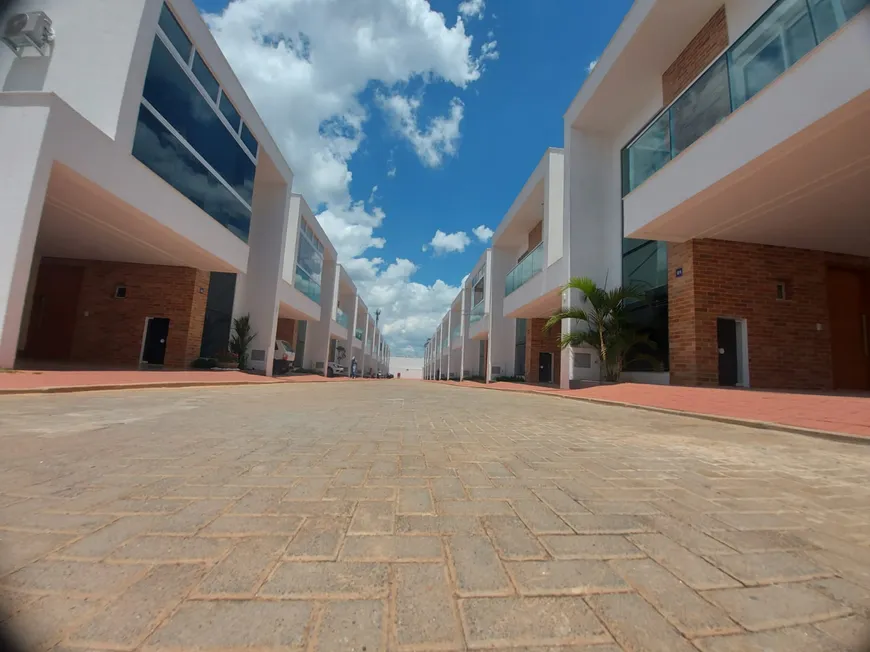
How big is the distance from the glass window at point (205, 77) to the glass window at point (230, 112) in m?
0.49

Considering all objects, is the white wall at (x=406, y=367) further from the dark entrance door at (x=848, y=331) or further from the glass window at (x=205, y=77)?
the dark entrance door at (x=848, y=331)

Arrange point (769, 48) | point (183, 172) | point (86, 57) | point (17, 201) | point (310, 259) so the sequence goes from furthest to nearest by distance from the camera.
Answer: point (310, 259)
point (183, 172)
point (86, 57)
point (17, 201)
point (769, 48)

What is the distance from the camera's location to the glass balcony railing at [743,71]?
563 cm

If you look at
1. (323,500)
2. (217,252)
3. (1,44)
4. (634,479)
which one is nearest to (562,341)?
(634,479)

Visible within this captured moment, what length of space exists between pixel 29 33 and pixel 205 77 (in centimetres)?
420

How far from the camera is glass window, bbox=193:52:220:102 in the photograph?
11.4 metres

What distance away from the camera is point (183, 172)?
11.2 metres

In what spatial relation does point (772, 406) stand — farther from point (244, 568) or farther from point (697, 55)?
point (697, 55)

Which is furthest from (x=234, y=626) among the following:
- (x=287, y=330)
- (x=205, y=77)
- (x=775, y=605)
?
(x=287, y=330)

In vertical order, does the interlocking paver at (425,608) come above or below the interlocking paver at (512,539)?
below

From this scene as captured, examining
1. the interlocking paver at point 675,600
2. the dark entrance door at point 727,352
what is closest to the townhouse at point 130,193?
the interlocking paver at point 675,600

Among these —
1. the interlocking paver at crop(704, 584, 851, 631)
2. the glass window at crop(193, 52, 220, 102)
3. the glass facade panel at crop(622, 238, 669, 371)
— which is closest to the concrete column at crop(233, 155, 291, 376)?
the glass window at crop(193, 52, 220, 102)

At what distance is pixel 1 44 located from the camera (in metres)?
8.49

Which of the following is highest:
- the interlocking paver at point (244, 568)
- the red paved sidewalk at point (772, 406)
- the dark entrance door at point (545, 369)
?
the dark entrance door at point (545, 369)
